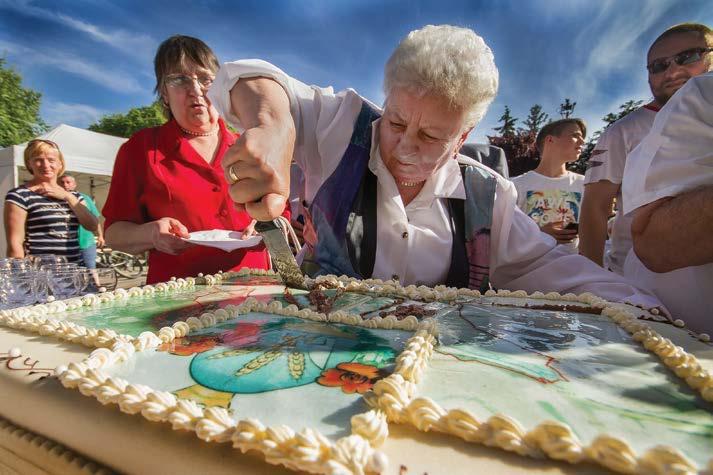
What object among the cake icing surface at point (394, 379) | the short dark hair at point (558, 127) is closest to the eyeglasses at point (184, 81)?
the cake icing surface at point (394, 379)

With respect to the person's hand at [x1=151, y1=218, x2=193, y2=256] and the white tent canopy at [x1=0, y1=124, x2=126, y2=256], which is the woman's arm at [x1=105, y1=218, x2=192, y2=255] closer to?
the person's hand at [x1=151, y1=218, x2=193, y2=256]

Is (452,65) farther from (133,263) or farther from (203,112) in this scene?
(133,263)

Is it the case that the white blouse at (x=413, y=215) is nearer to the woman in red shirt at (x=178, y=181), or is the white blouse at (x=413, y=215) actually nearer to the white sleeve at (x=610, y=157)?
the woman in red shirt at (x=178, y=181)

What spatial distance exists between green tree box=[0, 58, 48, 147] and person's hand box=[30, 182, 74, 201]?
14939mm

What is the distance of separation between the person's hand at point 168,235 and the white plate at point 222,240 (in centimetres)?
3

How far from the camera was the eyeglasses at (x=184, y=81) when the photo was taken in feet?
5.11

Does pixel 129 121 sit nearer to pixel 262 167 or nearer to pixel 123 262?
pixel 123 262

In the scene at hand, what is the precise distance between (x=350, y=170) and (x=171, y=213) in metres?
0.71

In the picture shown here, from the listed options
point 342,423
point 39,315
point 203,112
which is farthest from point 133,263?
point 342,423

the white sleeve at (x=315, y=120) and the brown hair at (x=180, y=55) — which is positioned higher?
the brown hair at (x=180, y=55)

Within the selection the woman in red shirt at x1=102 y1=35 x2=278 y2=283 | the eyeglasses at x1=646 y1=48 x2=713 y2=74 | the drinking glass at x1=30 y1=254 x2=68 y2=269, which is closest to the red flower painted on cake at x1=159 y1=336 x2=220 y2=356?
the woman in red shirt at x1=102 y1=35 x2=278 y2=283

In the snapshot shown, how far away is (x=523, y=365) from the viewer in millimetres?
546

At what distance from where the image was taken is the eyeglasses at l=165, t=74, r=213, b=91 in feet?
5.11

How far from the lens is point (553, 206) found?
294cm
